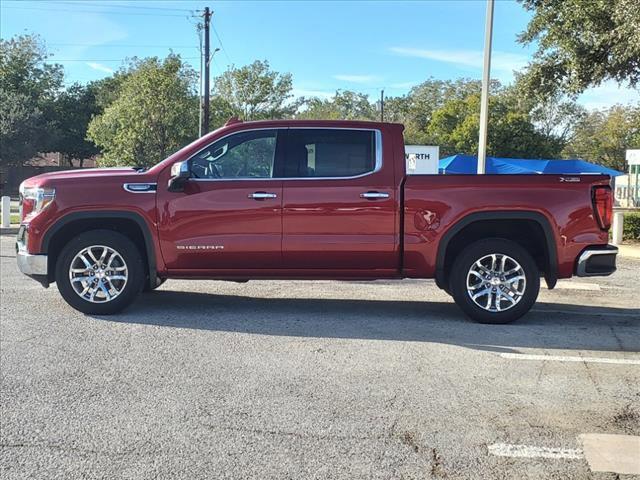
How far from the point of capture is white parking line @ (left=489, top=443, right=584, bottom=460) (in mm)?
3604

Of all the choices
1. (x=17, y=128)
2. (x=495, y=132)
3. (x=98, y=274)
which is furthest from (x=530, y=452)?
(x=17, y=128)

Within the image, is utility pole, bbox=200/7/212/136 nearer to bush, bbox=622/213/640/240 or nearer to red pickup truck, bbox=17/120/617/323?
bush, bbox=622/213/640/240

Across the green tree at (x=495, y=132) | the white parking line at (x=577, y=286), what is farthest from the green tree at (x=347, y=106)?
the white parking line at (x=577, y=286)

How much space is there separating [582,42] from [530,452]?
12672 millimetres

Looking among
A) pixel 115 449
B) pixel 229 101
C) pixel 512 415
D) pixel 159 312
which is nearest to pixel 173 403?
pixel 115 449

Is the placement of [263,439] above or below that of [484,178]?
below

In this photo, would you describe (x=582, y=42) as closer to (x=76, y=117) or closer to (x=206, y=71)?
(x=206, y=71)

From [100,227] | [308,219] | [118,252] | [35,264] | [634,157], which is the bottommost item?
[35,264]

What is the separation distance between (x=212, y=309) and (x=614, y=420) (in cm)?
450

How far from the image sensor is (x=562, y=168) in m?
28.4

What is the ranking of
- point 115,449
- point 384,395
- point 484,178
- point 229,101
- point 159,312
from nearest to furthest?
point 115,449 < point 384,395 < point 484,178 < point 159,312 < point 229,101

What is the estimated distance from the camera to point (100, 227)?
6.78 metres

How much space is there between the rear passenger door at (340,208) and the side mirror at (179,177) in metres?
1.01

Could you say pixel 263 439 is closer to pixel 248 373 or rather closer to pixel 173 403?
pixel 173 403
